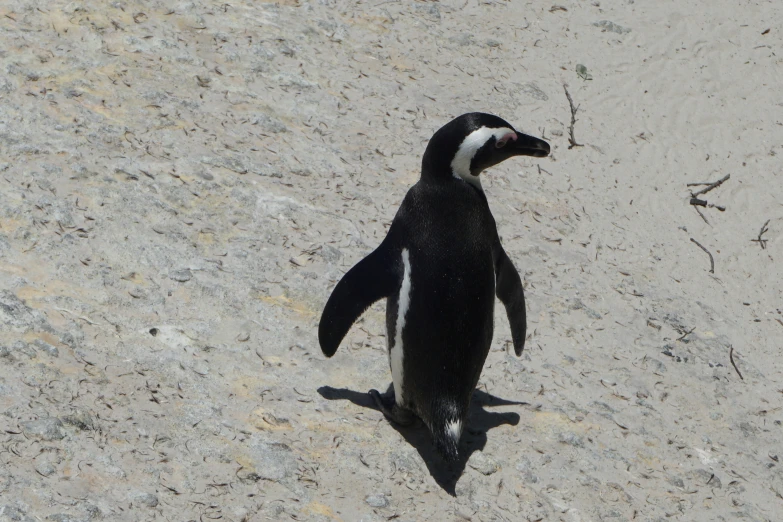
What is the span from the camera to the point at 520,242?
5289mm

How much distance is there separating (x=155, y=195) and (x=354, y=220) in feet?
3.55

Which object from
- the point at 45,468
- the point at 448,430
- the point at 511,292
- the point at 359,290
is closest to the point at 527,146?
the point at 511,292

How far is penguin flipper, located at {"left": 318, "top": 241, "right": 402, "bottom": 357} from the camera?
349 cm

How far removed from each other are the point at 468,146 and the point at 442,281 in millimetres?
518

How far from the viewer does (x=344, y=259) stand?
15.3 feet

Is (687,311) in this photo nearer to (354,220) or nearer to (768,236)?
(768,236)

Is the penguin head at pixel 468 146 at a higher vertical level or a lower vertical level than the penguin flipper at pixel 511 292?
higher

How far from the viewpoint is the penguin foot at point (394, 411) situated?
3686 mm

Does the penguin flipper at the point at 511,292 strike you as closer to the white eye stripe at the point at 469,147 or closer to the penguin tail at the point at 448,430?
the white eye stripe at the point at 469,147

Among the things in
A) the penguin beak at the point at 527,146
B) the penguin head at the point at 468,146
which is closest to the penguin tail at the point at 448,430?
the penguin head at the point at 468,146

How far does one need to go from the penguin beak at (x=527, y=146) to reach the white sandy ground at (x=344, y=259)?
1147mm

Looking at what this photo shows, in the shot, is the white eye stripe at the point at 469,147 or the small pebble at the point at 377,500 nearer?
the small pebble at the point at 377,500

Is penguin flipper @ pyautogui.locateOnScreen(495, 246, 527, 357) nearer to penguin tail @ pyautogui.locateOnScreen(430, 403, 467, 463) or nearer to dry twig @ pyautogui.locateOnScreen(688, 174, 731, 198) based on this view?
penguin tail @ pyautogui.locateOnScreen(430, 403, 467, 463)

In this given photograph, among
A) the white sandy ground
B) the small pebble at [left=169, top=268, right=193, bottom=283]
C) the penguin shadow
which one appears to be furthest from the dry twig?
the small pebble at [left=169, top=268, right=193, bottom=283]
